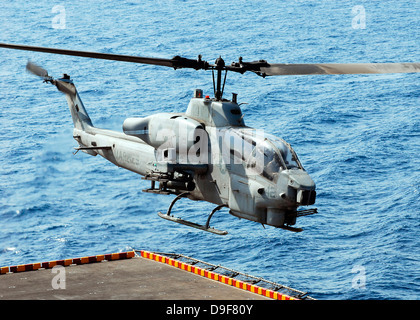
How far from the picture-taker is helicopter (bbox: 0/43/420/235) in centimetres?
2059

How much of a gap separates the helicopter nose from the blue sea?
422 inches

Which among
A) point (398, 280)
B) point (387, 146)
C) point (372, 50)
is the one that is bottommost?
point (398, 280)

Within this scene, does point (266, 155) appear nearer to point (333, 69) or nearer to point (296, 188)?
point (296, 188)

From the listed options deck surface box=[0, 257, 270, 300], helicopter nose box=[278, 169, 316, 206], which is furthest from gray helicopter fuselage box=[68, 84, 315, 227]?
deck surface box=[0, 257, 270, 300]

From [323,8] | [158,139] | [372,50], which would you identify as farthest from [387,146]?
[323,8]

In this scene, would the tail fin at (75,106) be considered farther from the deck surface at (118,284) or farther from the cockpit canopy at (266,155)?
the cockpit canopy at (266,155)

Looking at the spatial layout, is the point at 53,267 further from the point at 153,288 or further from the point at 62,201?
the point at 62,201

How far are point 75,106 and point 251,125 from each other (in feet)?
109

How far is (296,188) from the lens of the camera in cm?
2000

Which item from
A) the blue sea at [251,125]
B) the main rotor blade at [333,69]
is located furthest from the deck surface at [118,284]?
the main rotor blade at [333,69]

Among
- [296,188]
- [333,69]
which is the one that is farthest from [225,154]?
[333,69]

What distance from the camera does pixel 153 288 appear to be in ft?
106

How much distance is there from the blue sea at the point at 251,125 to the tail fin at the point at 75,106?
1663 mm
